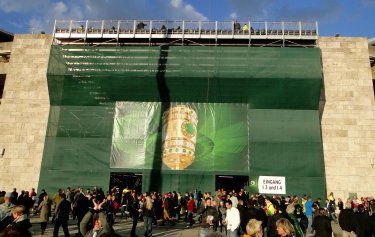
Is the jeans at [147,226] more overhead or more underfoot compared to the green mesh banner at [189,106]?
more underfoot

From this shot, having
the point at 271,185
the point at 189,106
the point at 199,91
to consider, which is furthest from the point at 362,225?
the point at 189,106

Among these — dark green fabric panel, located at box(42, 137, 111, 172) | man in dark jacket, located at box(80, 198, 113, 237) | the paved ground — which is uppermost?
dark green fabric panel, located at box(42, 137, 111, 172)

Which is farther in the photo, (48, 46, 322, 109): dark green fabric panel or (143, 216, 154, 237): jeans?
(48, 46, 322, 109): dark green fabric panel

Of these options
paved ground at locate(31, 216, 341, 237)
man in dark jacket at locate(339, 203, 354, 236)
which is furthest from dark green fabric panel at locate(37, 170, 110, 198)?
man in dark jacket at locate(339, 203, 354, 236)

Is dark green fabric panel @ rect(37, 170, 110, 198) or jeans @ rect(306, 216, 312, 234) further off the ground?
dark green fabric panel @ rect(37, 170, 110, 198)

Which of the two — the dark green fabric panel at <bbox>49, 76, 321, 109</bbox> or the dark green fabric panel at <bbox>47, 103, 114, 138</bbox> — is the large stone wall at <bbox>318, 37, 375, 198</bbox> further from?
the dark green fabric panel at <bbox>47, 103, 114, 138</bbox>

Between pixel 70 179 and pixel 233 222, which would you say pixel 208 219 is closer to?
pixel 233 222

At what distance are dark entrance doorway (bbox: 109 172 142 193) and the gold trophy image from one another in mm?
2928

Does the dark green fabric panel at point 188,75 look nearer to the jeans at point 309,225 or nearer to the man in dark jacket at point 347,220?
the jeans at point 309,225

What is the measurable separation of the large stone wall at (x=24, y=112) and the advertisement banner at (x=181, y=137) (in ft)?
20.6

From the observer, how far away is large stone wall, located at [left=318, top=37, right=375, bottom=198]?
81.5 ft

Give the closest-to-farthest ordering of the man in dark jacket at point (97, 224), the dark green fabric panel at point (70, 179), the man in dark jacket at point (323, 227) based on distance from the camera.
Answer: the man in dark jacket at point (97, 224) → the man in dark jacket at point (323, 227) → the dark green fabric panel at point (70, 179)

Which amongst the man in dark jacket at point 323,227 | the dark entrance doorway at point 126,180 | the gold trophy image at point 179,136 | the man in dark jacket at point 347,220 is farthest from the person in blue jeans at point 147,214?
the dark entrance doorway at point 126,180

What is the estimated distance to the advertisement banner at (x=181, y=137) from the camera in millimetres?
25016
